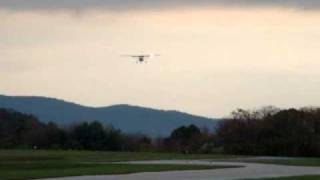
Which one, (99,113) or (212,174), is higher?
(99,113)

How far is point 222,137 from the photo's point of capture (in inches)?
3068

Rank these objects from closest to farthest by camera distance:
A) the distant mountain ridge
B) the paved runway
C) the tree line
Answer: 1. the paved runway
2. the tree line
3. the distant mountain ridge

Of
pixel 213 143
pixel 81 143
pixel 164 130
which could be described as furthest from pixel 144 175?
pixel 164 130

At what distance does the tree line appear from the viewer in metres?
72.9

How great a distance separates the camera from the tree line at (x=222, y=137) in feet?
239

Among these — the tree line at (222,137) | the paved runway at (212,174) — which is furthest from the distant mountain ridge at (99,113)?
the paved runway at (212,174)

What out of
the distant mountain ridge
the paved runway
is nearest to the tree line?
the paved runway

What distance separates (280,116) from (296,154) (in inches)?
187

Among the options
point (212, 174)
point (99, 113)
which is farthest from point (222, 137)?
point (99, 113)

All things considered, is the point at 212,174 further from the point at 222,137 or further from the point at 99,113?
the point at 99,113

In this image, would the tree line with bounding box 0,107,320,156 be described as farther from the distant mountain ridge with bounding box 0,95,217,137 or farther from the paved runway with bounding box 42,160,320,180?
the distant mountain ridge with bounding box 0,95,217,137

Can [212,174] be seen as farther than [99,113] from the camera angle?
No

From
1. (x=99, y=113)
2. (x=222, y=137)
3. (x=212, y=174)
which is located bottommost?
(x=212, y=174)

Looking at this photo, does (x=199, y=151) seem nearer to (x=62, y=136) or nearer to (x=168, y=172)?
(x=62, y=136)
